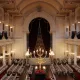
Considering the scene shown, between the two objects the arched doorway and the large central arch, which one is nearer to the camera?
the large central arch

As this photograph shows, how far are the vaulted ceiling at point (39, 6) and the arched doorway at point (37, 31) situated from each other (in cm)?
196

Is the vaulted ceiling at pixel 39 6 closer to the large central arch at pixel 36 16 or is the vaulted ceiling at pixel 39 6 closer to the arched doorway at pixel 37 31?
the large central arch at pixel 36 16

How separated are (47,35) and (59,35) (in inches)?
89.3

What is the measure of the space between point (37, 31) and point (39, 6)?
4.23 metres

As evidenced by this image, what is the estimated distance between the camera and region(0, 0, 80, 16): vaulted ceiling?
20944 millimetres

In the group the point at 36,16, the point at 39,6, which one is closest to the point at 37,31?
the point at 36,16

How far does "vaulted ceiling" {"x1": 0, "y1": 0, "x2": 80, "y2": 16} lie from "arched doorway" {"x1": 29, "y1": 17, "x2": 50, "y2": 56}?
1957 mm

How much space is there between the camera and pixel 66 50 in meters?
27.6

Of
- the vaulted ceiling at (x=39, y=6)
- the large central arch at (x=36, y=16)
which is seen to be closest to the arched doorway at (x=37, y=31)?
the large central arch at (x=36, y=16)

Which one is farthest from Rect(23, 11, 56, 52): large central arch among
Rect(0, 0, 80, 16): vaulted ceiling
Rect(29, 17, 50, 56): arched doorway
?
Rect(29, 17, 50, 56): arched doorway

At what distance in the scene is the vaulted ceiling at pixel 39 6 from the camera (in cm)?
2094

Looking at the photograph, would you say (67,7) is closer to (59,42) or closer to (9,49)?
(59,42)

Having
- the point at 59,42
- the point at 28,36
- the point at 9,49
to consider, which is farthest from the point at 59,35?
the point at 9,49

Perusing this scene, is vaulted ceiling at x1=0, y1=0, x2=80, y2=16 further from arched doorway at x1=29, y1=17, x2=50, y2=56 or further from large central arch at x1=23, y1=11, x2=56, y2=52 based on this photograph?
arched doorway at x1=29, y1=17, x2=50, y2=56
